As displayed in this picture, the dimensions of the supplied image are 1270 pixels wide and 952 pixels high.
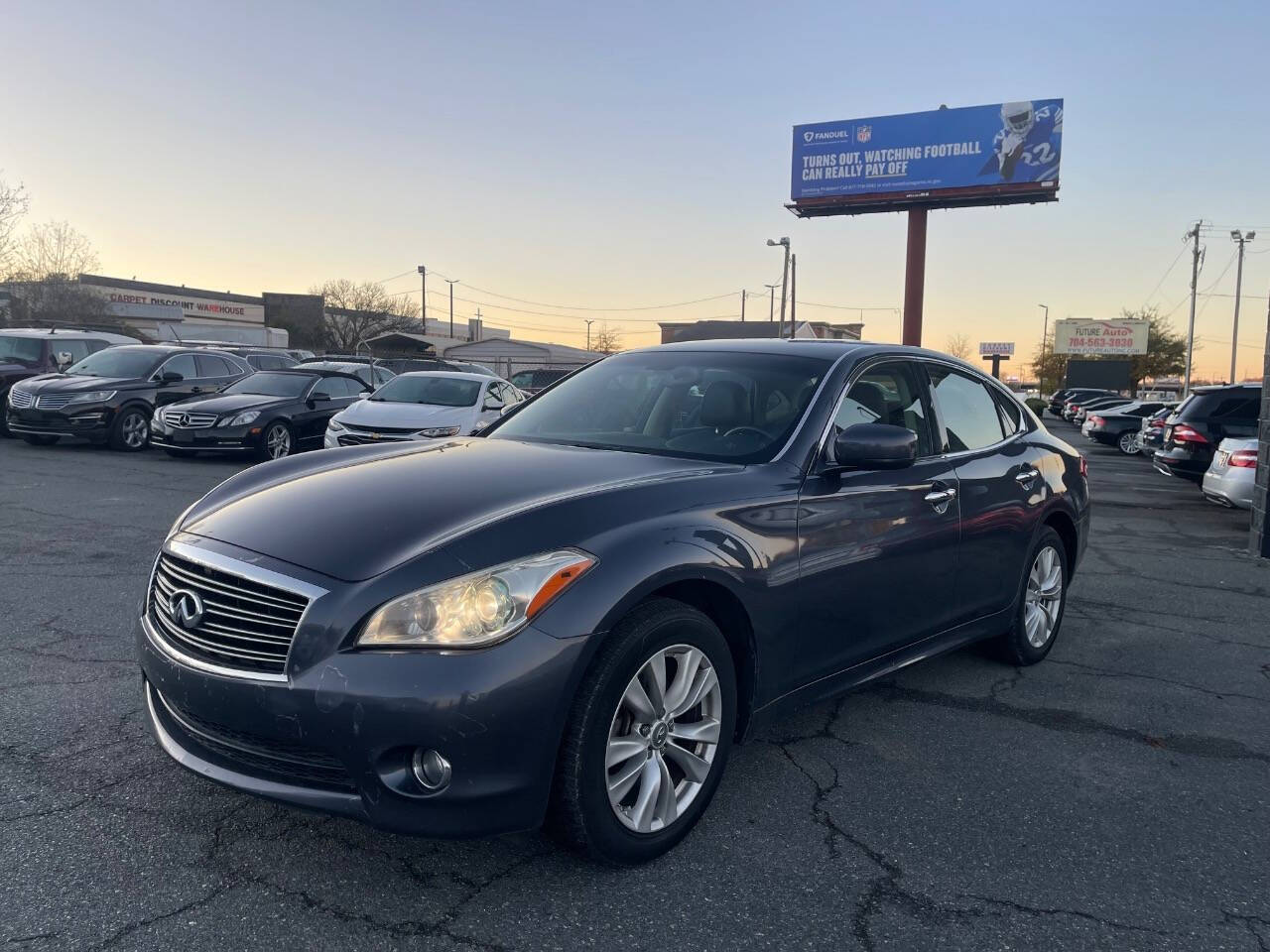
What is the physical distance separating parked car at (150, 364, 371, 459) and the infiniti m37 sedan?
34.5 feet

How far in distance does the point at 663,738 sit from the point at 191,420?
1236cm

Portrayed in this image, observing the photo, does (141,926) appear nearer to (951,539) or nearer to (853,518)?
(853,518)

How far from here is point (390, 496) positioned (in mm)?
3098

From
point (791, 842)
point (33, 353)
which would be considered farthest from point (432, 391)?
point (791, 842)

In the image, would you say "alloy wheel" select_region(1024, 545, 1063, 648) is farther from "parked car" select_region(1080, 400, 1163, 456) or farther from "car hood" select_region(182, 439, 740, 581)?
"parked car" select_region(1080, 400, 1163, 456)

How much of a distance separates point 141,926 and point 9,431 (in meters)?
15.2

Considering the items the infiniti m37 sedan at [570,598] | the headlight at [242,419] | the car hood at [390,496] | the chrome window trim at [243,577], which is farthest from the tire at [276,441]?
the chrome window trim at [243,577]

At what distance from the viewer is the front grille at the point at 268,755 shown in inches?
101

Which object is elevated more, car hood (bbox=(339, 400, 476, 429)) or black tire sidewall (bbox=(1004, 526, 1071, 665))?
car hood (bbox=(339, 400, 476, 429))

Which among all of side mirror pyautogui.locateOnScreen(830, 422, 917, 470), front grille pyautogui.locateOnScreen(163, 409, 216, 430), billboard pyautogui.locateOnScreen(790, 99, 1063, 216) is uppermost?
billboard pyautogui.locateOnScreen(790, 99, 1063, 216)

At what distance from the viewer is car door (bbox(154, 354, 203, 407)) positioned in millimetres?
15383

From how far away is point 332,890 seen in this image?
272 centimetres

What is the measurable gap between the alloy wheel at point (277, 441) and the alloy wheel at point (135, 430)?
7.65 feet

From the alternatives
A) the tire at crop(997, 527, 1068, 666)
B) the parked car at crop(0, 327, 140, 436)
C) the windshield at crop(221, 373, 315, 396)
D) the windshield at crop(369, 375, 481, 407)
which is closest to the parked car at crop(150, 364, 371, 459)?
the windshield at crop(221, 373, 315, 396)
